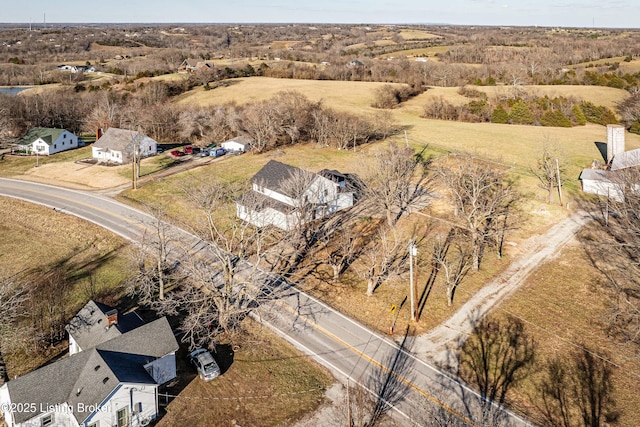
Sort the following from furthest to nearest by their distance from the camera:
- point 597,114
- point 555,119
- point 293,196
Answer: point 597,114, point 555,119, point 293,196

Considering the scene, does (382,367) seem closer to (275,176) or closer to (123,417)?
(123,417)

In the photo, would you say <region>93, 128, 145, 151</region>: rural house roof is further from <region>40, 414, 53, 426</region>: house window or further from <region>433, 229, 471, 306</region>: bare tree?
<region>40, 414, 53, 426</region>: house window

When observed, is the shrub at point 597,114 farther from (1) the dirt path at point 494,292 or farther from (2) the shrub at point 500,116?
(1) the dirt path at point 494,292

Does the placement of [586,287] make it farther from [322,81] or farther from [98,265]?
[322,81]

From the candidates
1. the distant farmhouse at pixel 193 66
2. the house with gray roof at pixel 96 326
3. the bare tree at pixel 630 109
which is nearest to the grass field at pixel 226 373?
the house with gray roof at pixel 96 326

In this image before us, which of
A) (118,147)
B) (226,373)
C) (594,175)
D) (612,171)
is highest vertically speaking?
(612,171)

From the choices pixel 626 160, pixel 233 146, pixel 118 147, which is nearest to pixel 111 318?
pixel 118 147

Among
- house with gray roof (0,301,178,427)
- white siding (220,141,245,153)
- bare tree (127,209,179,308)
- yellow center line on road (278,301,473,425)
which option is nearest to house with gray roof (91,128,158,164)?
white siding (220,141,245,153)
